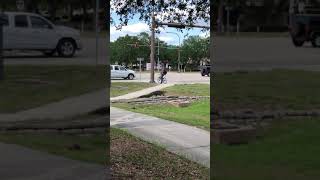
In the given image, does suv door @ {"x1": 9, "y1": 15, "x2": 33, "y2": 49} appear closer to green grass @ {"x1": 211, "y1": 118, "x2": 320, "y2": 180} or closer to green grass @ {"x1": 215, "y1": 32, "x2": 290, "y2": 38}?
green grass @ {"x1": 215, "y1": 32, "x2": 290, "y2": 38}

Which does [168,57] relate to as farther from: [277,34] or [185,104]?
[277,34]

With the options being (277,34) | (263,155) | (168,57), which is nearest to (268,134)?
(263,155)

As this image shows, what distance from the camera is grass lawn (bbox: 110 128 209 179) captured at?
25.8 feet

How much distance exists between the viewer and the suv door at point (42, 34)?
5523mm

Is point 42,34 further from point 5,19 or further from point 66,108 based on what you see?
point 66,108

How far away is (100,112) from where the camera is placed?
21.4ft

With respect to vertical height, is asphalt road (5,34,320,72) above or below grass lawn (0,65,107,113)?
above

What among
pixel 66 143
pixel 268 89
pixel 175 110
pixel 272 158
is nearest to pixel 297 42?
pixel 268 89

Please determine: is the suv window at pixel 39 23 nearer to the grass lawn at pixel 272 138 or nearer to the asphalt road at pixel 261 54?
the asphalt road at pixel 261 54

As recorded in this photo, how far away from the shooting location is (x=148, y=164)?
846 cm

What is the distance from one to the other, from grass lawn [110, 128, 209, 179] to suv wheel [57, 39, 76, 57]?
7.59 ft

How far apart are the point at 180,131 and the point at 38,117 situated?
248 inches

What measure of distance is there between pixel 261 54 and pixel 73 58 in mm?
1885

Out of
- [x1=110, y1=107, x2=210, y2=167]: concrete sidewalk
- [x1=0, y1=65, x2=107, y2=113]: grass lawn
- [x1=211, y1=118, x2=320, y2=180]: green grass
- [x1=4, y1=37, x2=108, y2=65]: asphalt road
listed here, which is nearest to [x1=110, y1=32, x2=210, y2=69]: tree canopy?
[x1=110, y1=107, x2=210, y2=167]: concrete sidewalk
